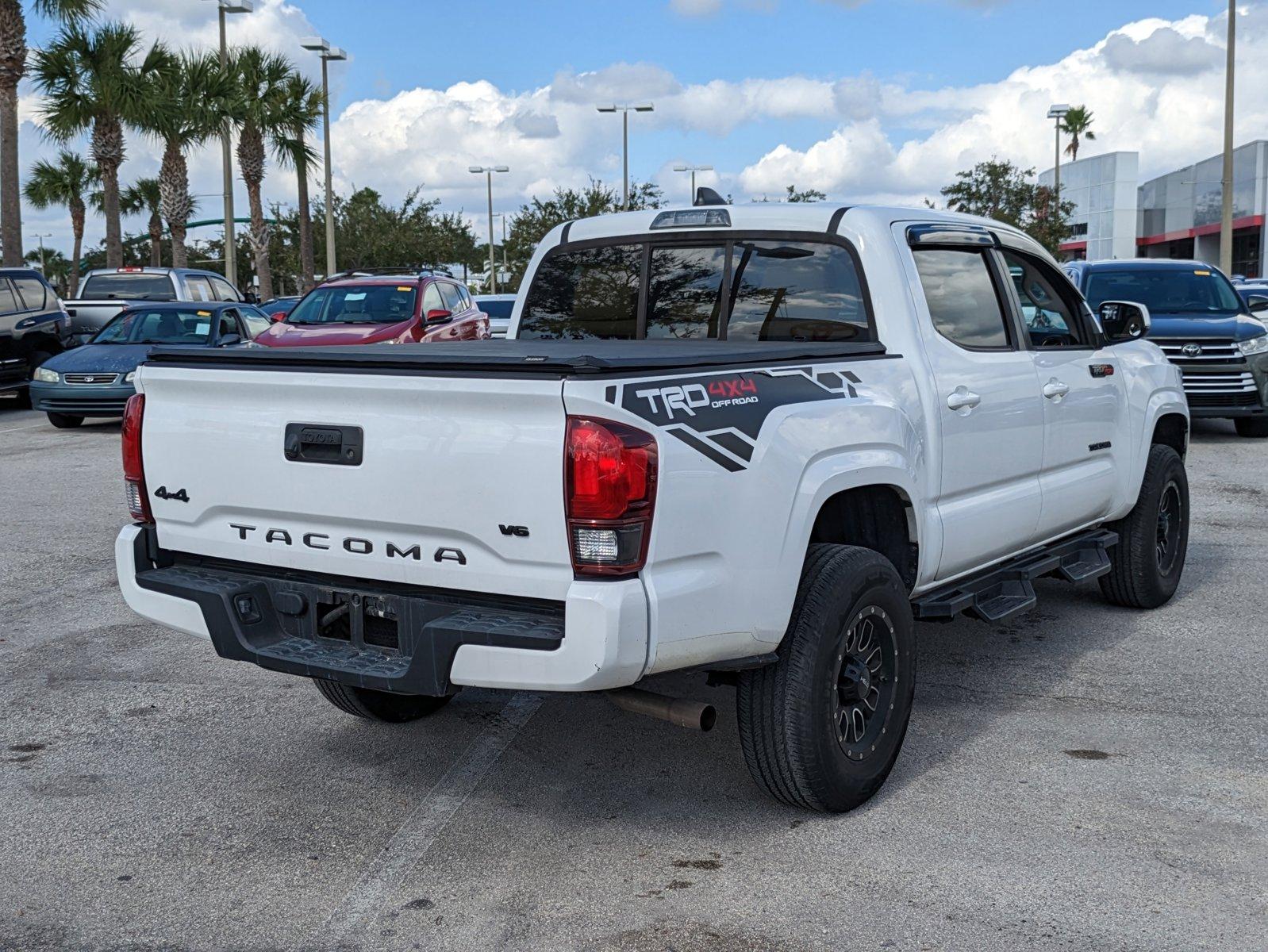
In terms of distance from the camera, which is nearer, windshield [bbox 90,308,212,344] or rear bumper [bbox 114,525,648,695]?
rear bumper [bbox 114,525,648,695]

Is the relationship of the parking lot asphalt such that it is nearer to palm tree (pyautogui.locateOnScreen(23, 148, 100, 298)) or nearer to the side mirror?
the side mirror

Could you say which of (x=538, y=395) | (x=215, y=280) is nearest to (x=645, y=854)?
(x=538, y=395)

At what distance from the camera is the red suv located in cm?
1686

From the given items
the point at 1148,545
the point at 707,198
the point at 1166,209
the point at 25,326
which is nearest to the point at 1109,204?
the point at 1166,209

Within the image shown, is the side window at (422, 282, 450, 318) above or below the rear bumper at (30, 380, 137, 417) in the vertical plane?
above

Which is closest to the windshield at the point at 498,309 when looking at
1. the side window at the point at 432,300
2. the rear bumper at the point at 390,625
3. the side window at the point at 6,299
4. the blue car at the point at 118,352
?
the side window at the point at 432,300

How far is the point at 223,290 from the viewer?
23172 millimetres

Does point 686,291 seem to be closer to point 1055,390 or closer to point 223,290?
point 1055,390

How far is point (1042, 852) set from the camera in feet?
12.9

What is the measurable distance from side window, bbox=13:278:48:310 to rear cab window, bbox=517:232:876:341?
622 inches

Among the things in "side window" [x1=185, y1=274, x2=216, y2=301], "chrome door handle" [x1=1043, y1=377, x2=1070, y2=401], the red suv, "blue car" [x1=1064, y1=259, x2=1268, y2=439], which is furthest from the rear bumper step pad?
"side window" [x1=185, y1=274, x2=216, y2=301]

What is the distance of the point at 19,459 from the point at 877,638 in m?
11.6

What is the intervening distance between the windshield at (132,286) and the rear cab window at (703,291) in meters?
17.4

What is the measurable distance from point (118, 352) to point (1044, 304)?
42.8 ft
